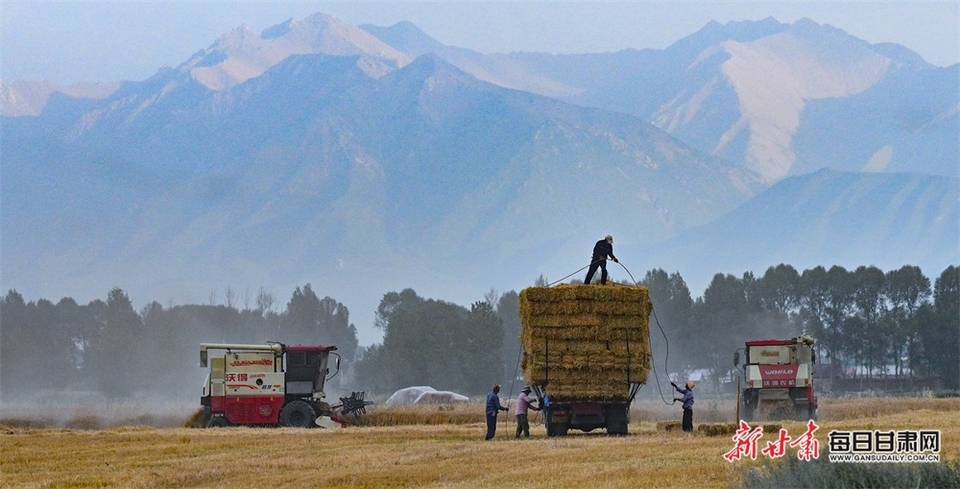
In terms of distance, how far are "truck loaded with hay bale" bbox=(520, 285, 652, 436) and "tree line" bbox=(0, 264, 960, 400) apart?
223 feet

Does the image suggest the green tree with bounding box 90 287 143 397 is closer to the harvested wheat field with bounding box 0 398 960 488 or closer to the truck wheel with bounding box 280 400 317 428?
the truck wheel with bounding box 280 400 317 428

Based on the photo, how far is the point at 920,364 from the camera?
99.0m

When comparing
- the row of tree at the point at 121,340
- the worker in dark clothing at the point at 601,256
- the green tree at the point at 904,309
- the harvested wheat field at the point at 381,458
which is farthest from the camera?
the row of tree at the point at 121,340

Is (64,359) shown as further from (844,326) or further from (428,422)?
(428,422)

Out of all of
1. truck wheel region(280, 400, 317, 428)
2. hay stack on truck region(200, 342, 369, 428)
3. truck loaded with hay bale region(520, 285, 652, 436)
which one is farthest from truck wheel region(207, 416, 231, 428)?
truck loaded with hay bale region(520, 285, 652, 436)

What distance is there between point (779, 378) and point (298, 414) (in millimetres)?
15391

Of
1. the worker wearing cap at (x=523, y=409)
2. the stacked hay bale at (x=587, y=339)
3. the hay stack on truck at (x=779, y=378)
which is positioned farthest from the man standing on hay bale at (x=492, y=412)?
the hay stack on truck at (x=779, y=378)

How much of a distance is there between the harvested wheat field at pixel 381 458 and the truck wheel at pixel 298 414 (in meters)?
6.81

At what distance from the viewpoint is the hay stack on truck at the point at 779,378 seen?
1682 inches

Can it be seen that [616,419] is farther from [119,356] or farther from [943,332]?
[119,356]

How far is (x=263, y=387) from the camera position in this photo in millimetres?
43781

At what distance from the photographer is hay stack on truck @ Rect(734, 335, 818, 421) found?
4272 cm

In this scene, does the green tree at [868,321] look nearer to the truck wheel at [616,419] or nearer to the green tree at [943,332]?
the green tree at [943,332]

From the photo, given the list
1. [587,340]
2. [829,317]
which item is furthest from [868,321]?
[587,340]
